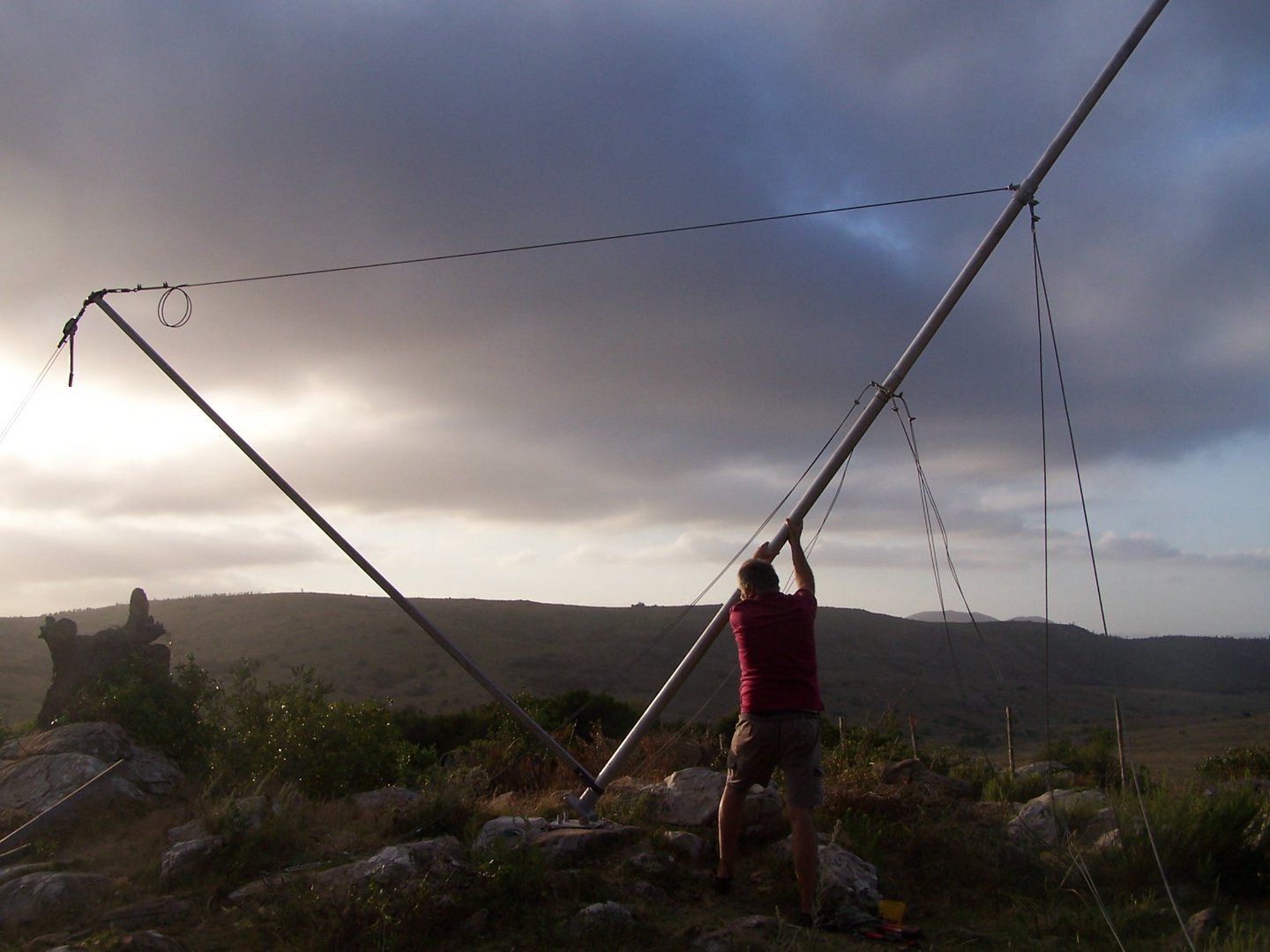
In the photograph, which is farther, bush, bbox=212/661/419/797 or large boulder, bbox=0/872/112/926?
bush, bbox=212/661/419/797

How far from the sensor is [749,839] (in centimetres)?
844

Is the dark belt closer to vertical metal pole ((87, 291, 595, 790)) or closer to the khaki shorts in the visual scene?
the khaki shorts

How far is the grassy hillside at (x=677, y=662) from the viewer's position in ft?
148

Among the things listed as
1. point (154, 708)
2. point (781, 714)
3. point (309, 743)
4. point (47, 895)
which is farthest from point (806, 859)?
point (154, 708)

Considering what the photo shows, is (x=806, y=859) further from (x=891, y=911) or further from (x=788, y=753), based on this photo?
(x=891, y=911)

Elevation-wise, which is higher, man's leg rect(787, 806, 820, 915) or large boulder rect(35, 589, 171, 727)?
large boulder rect(35, 589, 171, 727)

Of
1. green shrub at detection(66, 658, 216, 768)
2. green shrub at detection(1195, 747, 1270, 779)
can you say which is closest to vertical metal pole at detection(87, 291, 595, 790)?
green shrub at detection(66, 658, 216, 768)

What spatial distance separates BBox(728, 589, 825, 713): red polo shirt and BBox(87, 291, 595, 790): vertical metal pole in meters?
2.29

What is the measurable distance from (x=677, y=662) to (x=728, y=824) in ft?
179

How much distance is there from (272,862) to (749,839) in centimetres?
379

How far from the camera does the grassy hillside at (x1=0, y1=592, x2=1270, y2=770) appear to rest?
148 ft

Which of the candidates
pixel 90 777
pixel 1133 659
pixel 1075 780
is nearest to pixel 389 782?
pixel 90 777

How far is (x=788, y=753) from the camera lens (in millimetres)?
7238

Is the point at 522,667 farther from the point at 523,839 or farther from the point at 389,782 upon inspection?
the point at 523,839
